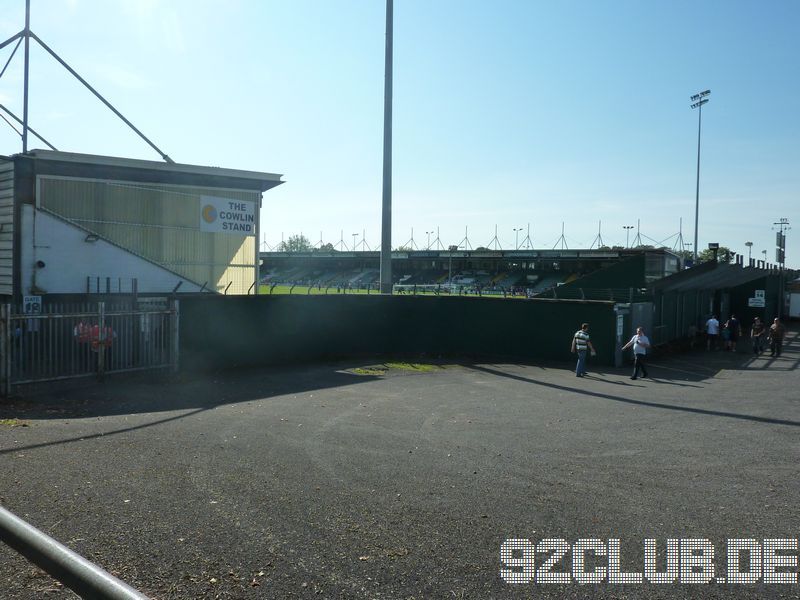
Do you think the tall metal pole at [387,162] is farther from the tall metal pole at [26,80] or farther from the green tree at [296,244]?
the green tree at [296,244]

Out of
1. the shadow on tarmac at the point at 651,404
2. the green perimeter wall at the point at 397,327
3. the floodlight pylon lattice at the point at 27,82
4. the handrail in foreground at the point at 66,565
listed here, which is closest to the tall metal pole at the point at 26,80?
the floodlight pylon lattice at the point at 27,82

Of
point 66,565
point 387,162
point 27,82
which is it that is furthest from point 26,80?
point 66,565

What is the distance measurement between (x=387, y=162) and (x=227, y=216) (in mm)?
7428

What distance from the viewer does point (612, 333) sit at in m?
23.0

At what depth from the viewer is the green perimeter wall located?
2072 cm

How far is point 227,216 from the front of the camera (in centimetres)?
2755

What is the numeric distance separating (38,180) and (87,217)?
2123 mm

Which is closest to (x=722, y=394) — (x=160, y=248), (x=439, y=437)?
(x=439, y=437)

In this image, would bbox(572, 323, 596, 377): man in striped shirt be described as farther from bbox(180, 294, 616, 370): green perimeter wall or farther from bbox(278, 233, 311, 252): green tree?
bbox(278, 233, 311, 252): green tree

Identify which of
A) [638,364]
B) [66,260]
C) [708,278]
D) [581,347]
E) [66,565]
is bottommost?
[638,364]

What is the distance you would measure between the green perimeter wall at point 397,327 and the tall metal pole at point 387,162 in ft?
3.93

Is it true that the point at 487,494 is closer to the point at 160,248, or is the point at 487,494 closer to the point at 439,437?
the point at 439,437

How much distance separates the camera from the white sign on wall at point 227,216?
26922mm

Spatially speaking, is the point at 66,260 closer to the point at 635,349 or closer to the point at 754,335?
the point at 635,349
